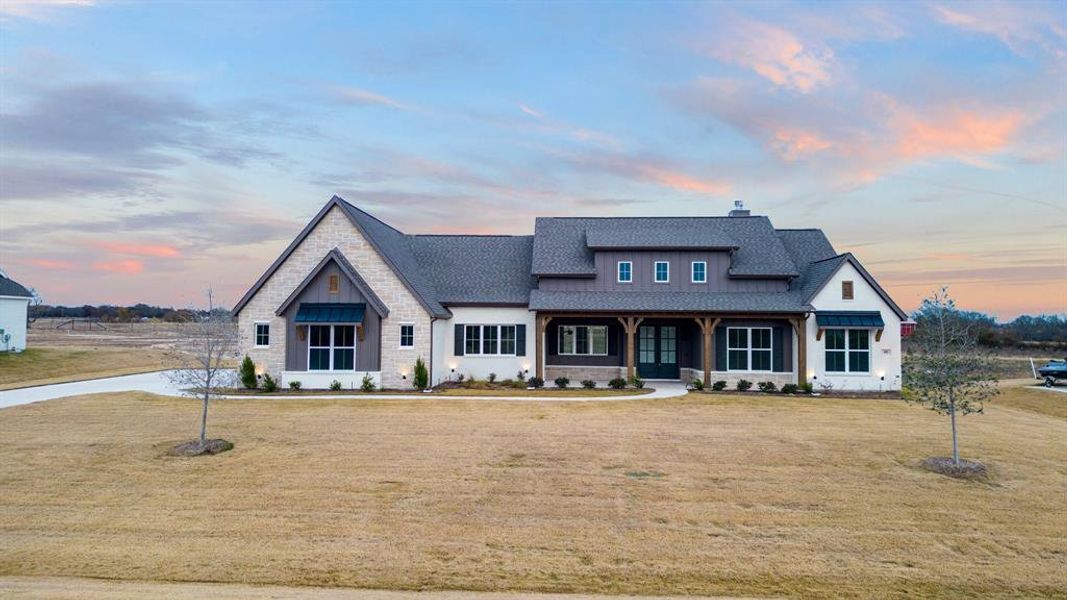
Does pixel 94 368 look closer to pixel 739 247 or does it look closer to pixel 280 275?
pixel 280 275

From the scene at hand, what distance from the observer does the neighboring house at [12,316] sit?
35.2 meters

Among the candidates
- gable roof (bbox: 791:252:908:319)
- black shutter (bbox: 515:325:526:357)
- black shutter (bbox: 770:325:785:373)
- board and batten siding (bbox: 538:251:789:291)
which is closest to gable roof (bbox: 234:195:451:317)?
black shutter (bbox: 515:325:526:357)

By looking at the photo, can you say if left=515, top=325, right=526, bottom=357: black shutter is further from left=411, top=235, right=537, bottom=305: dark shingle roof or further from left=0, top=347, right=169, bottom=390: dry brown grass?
left=0, top=347, right=169, bottom=390: dry brown grass

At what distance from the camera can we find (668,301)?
25.2 m

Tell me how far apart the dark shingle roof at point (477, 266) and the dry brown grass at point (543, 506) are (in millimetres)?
9927

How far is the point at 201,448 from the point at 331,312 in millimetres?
10190

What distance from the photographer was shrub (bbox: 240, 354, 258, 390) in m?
23.3

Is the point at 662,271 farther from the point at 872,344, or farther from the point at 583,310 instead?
the point at 872,344

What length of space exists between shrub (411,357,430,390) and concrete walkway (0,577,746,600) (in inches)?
627

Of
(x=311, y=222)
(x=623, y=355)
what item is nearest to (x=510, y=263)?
(x=623, y=355)

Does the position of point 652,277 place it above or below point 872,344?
above

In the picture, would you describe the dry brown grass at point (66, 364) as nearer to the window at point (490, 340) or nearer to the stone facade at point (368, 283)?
the stone facade at point (368, 283)

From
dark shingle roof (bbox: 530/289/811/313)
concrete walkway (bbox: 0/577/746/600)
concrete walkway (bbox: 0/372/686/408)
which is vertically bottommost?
concrete walkway (bbox: 0/577/746/600)

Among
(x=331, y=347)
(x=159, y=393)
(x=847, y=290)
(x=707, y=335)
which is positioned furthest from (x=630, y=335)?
(x=159, y=393)
